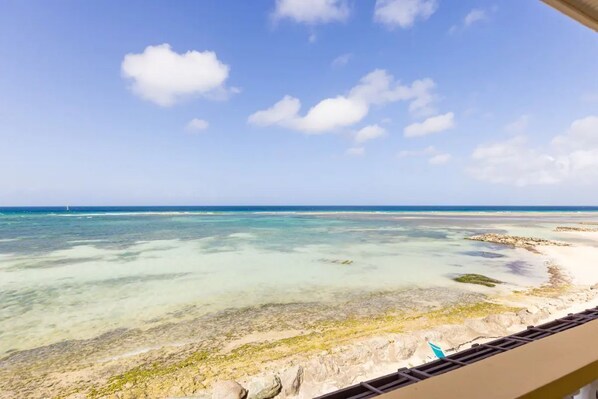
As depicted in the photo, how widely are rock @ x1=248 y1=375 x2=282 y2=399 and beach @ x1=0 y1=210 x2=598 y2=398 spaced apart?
0.04m

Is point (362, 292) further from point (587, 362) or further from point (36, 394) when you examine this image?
point (587, 362)

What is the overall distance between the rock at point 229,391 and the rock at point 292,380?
2.48ft

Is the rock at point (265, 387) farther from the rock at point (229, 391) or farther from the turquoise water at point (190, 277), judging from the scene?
the turquoise water at point (190, 277)

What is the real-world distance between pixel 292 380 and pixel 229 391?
46.2 inches

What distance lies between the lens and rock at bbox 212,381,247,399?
16.7 feet

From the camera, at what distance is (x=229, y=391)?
5180 millimetres

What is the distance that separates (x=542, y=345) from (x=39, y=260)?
25.0 metres

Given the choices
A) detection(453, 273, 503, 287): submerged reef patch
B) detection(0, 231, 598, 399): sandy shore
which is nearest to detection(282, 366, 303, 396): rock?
detection(0, 231, 598, 399): sandy shore

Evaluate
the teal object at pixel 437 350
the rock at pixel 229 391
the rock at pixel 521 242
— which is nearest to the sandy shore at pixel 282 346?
the teal object at pixel 437 350

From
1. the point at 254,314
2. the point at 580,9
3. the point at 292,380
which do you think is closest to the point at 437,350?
the point at 292,380

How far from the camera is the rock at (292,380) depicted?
215 inches

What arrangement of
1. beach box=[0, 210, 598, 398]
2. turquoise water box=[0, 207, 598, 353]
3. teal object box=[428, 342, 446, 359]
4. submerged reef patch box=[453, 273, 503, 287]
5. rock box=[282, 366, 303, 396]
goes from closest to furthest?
rock box=[282, 366, 303, 396]
beach box=[0, 210, 598, 398]
teal object box=[428, 342, 446, 359]
turquoise water box=[0, 207, 598, 353]
submerged reef patch box=[453, 273, 503, 287]

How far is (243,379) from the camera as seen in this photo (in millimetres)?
5953

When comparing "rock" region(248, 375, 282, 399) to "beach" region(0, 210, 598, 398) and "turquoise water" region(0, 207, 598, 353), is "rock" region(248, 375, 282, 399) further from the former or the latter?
"turquoise water" region(0, 207, 598, 353)
